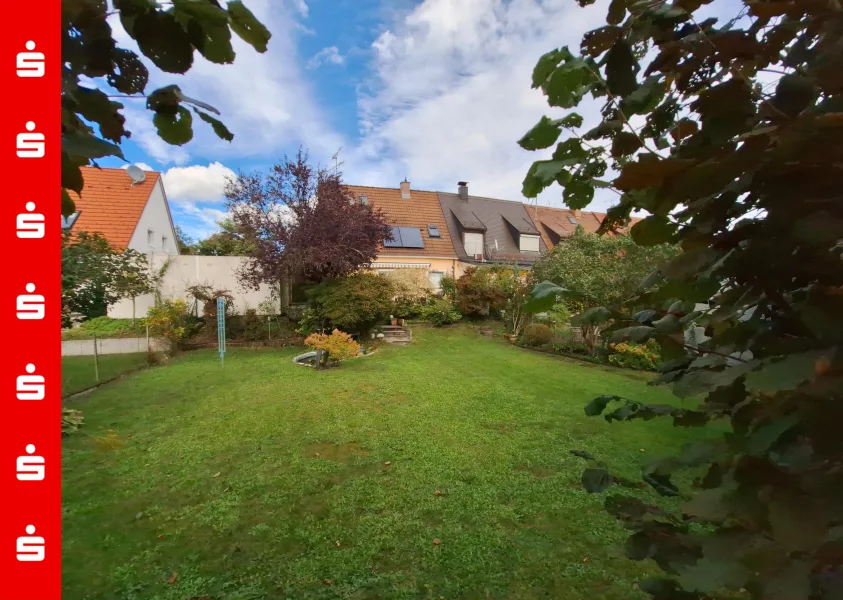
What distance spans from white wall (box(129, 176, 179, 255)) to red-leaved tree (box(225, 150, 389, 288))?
561 centimetres

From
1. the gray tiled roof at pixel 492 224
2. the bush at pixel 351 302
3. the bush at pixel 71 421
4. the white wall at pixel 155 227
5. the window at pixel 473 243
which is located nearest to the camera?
the bush at pixel 71 421

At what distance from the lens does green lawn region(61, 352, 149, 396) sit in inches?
293

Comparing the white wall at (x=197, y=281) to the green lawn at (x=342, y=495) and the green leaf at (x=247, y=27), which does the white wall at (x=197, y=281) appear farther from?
the green leaf at (x=247, y=27)

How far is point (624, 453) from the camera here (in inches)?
194

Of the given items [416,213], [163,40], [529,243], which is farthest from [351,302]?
[529,243]

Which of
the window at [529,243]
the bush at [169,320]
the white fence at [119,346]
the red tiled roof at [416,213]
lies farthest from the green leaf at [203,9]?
the window at [529,243]

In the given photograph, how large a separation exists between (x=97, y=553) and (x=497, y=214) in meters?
25.3

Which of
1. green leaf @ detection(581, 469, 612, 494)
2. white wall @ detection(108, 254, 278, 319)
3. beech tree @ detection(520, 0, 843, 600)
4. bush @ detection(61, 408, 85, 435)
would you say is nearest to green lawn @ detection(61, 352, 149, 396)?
bush @ detection(61, 408, 85, 435)

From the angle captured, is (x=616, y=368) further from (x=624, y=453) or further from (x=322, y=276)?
(x=322, y=276)

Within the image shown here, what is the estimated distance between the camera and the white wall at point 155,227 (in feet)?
54.3

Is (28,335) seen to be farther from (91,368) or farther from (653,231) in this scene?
(91,368)

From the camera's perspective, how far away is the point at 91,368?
8453 millimetres

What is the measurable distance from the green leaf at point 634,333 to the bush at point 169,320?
1270cm

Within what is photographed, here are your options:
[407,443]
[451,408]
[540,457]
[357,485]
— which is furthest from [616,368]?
[357,485]
